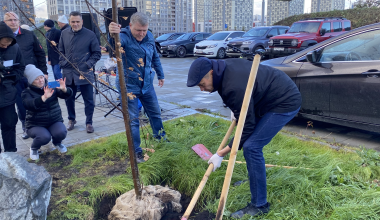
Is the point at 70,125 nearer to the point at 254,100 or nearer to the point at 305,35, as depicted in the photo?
the point at 254,100

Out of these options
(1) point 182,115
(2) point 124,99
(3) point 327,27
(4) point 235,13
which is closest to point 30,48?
(1) point 182,115

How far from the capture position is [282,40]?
13.6m

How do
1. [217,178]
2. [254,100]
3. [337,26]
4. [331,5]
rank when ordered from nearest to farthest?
[254,100]
[217,178]
[337,26]
[331,5]

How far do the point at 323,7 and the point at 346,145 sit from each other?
212 ft

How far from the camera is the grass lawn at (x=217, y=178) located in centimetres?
278

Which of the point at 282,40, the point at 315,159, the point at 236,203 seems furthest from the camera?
A: the point at 282,40

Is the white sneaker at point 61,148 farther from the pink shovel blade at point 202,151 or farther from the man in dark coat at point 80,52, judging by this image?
the pink shovel blade at point 202,151

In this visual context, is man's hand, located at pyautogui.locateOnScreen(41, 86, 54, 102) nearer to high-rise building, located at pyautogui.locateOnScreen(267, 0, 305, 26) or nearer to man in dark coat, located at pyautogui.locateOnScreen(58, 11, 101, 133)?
man in dark coat, located at pyautogui.locateOnScreen(58, 11, 101, 133)

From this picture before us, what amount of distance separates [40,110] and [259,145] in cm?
299

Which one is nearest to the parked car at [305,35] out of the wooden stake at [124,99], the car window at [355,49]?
the car window at [355,49]

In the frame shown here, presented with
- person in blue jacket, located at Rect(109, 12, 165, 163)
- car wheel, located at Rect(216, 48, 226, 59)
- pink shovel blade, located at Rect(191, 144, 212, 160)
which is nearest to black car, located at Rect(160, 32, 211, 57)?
car wheel, located at Rect(216, 48, 226, 59)

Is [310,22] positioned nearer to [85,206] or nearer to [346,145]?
[346,145]

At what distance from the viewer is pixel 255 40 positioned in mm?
15711

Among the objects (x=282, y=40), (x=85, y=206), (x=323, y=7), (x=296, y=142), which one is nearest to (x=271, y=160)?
(x=296, y=142)
